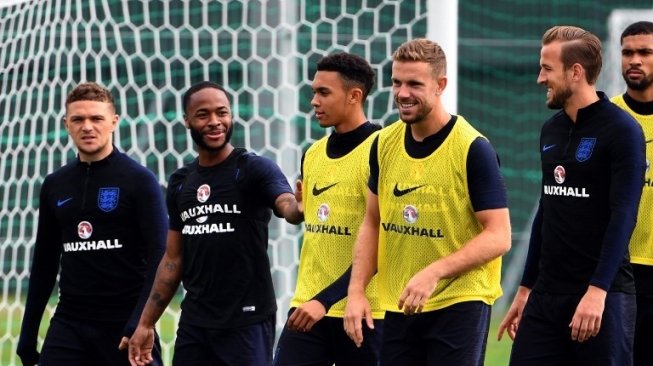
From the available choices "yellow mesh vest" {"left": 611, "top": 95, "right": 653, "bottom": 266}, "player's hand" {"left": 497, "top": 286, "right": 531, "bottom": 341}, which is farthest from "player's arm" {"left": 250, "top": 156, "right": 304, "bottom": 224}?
"yellow mesh vest" {"left": 611, "top": 95, "right": 653, "bottom": 266}

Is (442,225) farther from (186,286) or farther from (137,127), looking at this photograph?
(137,127)

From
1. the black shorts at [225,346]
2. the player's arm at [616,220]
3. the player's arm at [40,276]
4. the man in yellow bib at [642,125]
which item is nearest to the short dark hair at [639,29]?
the man in yellow bib at [642,125]

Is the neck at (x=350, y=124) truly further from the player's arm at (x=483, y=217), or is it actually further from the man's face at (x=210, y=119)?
the player's arm at (x=483, y=217)

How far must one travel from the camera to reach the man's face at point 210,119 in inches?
278

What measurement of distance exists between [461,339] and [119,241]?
6.69 ft

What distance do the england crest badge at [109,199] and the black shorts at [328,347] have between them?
1.10 metres

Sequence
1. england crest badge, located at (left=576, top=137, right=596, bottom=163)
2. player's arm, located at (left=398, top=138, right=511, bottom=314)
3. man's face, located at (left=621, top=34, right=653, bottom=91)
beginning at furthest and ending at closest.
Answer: man's face, located at (left=621, top=34, right=653, bottom=91), england crest badge, located at (left=576, top=137, right=596, bottom=163), player's arm, located at (left=398, top=138, right=511, bottom=314)

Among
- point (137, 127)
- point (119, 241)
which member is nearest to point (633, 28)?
point (119, 241)

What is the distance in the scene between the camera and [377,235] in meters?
6.36

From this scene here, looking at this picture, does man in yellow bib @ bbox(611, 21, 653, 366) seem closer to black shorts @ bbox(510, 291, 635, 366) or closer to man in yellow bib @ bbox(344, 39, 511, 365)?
black shorts @ bbox(510, 291, 635, 366)

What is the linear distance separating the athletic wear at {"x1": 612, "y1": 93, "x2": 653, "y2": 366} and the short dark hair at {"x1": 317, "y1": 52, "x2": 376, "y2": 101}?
3.86 ft

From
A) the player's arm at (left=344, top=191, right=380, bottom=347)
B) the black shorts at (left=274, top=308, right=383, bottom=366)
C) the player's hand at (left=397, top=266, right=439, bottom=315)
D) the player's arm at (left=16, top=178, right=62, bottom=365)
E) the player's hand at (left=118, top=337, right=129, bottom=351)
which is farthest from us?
the player's arm at (left=16, top=178, right=62, bottom=365)

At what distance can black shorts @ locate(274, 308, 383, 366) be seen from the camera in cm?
680

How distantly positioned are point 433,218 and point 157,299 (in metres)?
1.67
